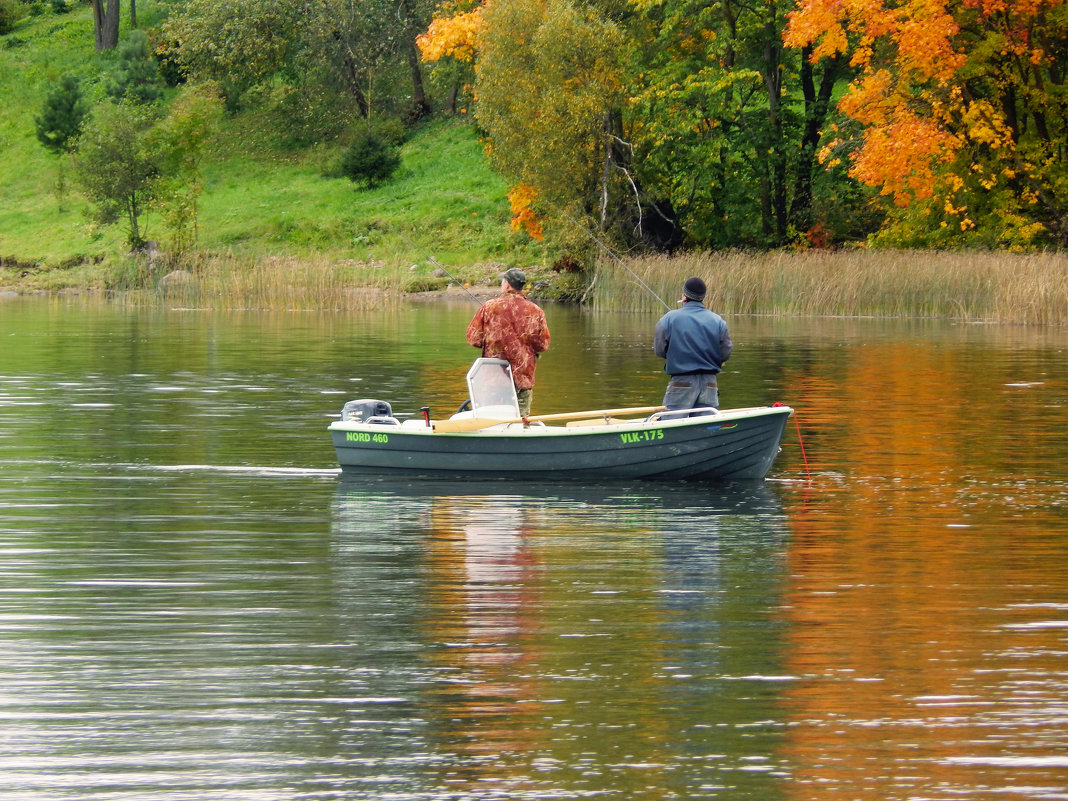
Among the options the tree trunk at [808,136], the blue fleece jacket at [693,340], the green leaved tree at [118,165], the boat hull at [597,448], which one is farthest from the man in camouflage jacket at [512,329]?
the green leaved tree at [118,165]

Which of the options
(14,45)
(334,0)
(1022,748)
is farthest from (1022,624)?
(14,45)

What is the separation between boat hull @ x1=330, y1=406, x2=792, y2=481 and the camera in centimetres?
1281

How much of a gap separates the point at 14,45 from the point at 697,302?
72.2 meters

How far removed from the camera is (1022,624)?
25.9 feet

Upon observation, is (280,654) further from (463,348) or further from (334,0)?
(334,0)

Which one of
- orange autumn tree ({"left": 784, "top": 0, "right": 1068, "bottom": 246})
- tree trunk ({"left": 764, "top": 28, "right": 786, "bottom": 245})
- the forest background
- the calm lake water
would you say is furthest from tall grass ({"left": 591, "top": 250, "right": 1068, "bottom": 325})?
the calm lake water

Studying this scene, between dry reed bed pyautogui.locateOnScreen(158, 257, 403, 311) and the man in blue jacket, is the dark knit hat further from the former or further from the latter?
dry reed bed pyautogui.locateOnScreen(158, 257, 403, 311)

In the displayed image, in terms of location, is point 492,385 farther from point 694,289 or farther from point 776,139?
point 776,139

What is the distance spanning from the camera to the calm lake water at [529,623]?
18.9 feet

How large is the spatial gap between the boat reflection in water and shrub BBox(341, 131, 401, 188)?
4859 cm

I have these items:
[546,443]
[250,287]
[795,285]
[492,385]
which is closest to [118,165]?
[250,287]

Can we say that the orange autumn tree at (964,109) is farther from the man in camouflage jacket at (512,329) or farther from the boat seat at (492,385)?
the boat seat at (492,385)

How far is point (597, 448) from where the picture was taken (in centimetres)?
1301

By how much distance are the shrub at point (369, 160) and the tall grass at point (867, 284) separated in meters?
20.1
